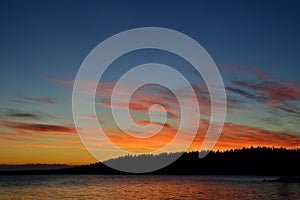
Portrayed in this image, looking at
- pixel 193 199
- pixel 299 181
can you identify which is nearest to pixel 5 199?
pixel 193 199

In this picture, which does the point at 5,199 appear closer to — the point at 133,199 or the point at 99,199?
the point at 99,199

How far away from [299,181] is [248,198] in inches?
3161

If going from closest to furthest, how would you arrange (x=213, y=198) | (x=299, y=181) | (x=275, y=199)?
(x=275, y=199)
(x=213, y=198)
(x=299, y=181)

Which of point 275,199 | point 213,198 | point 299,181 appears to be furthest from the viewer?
point 299,181

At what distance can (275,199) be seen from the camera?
217ft

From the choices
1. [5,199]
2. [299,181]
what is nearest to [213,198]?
[5,199]

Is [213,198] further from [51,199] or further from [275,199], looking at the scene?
[51,199]

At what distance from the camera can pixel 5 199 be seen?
69.4 metres

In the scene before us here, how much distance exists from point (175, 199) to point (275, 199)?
1809 cm

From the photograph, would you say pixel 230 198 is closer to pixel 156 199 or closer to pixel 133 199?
pixel 156 199

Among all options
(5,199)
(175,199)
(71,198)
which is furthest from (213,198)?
(5,199)

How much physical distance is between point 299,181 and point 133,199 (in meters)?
92.0

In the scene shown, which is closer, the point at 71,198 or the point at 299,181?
the point at 71,198

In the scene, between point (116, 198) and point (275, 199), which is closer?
point (275, 199)
